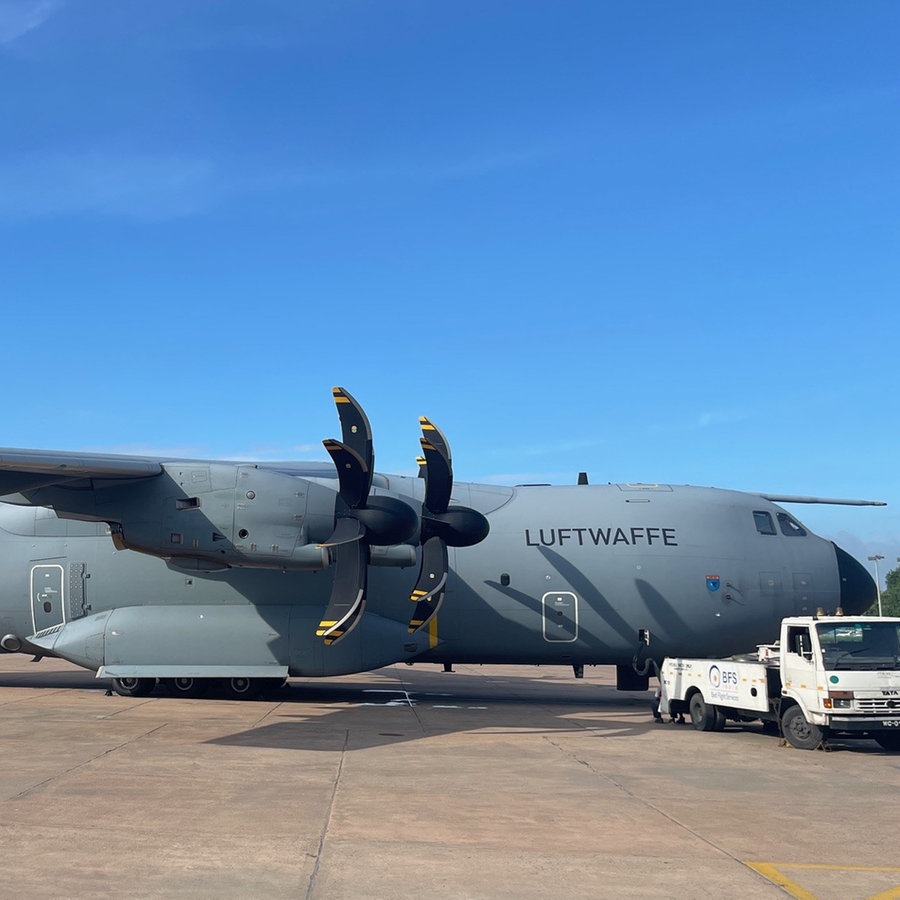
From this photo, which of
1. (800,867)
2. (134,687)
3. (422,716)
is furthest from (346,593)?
(800,867)

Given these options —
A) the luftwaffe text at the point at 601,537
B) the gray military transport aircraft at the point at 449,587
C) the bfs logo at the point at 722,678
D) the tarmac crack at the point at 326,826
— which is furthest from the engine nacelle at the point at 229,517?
the bfs logo at the point at 722,678

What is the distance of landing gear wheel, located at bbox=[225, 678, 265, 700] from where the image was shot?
19.9 meters

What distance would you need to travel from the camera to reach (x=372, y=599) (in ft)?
65.5

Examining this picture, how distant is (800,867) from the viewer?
795 centimetres

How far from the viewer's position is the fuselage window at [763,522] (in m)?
20.9

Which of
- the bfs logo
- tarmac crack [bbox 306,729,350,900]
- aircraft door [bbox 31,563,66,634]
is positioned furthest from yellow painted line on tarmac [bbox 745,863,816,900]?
aircraft door [bbox 31,563,66,634]

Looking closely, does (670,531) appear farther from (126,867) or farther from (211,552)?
(126,867)

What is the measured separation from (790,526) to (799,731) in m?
6.97

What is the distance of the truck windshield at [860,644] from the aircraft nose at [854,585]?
565cm

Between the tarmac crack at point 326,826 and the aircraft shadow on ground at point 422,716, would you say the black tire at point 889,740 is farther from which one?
the tarmac crack at point 326,826

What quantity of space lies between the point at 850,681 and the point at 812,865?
6.69 metres

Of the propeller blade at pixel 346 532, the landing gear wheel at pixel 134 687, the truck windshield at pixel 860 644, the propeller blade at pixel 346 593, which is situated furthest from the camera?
the landing gear wheel at pixel 134 687

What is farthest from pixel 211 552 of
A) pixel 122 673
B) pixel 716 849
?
pixel 716 849

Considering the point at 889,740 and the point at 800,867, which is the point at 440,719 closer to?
the point at 889,740
